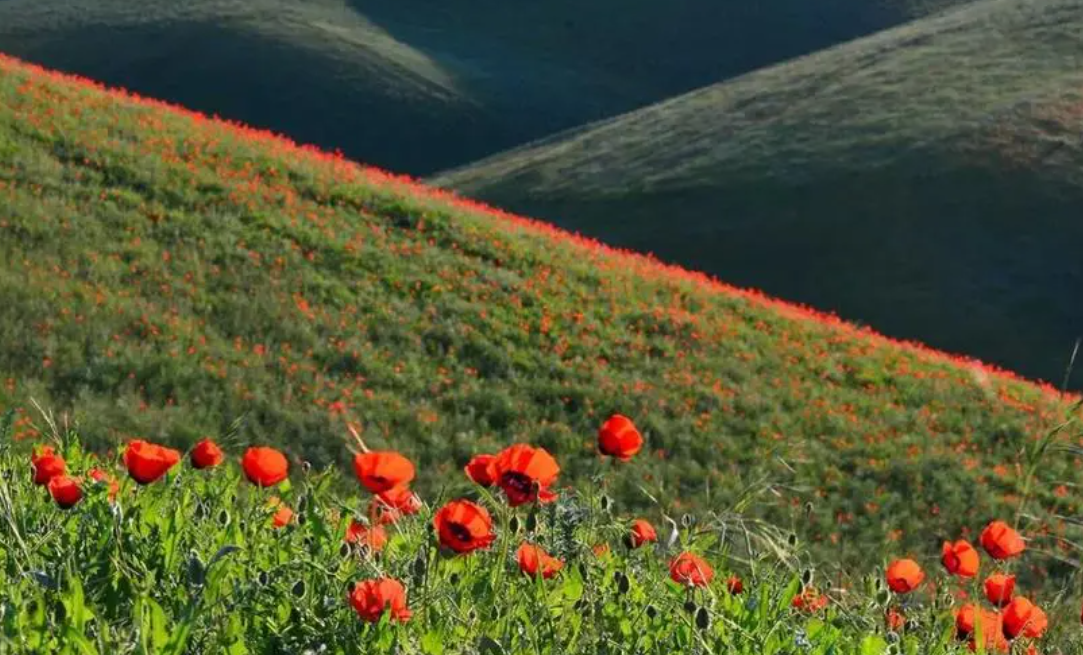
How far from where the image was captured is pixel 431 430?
15.7 metres

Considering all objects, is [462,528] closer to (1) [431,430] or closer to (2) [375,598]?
(2) [375,598]

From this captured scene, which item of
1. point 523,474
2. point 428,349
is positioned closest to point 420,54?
point 428,349

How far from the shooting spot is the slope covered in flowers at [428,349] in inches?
599

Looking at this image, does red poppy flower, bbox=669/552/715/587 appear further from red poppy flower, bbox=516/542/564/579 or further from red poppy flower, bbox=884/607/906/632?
red poppy flower, bbox=884/607/906/632

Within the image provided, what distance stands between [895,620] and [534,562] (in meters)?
1.53

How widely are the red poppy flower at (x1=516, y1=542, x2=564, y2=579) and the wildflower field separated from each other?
13mm

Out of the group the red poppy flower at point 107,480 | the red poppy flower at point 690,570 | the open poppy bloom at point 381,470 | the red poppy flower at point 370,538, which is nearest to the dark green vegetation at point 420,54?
the red poppy flower at point 107,480

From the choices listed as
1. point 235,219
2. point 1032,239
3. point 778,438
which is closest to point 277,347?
point 235,219

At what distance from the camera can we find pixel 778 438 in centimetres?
1670

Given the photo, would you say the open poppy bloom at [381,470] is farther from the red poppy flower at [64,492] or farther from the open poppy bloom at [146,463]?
the red poppy flower at [64,492]

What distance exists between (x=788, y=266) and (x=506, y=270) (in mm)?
20436

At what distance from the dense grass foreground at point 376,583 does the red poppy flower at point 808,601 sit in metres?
0.01

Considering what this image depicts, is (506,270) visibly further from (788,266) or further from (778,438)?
(788,266)

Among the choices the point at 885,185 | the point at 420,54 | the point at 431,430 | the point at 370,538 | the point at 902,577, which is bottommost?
the point at 420,54
